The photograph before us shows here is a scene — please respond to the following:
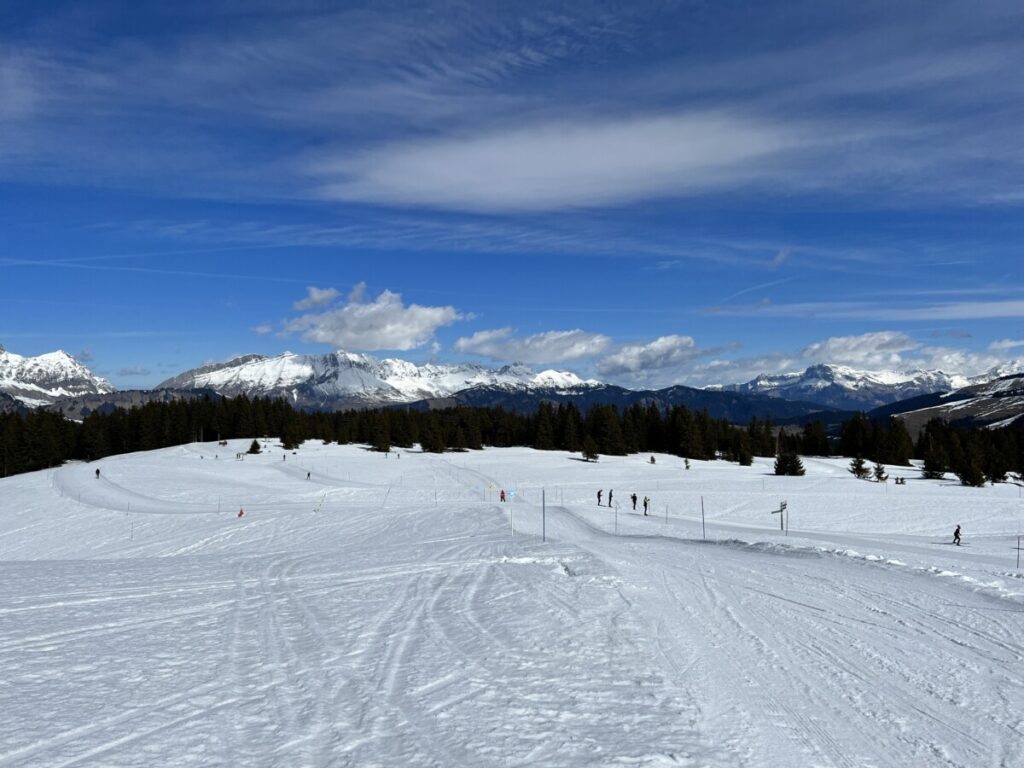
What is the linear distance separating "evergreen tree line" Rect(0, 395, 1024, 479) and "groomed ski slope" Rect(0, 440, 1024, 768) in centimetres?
7646

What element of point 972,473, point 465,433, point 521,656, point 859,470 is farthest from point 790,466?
point 521,656

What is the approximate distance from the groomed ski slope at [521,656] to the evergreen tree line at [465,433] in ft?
251

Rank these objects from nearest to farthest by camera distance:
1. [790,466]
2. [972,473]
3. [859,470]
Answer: [972,473], [790,466], [859,470]

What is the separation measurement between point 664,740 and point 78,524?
45213 mm

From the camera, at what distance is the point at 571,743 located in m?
8.42

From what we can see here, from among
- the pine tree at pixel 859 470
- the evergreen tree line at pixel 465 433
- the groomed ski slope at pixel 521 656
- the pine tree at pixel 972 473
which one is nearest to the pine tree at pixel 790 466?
the pine tree at pixel 859 470

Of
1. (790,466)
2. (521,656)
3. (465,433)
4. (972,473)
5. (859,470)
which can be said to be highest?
(465,433)

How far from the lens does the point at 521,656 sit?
1209 cm

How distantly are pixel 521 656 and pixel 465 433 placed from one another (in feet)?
355

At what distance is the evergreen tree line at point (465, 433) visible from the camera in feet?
318

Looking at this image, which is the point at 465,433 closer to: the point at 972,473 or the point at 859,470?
the point at 859,470

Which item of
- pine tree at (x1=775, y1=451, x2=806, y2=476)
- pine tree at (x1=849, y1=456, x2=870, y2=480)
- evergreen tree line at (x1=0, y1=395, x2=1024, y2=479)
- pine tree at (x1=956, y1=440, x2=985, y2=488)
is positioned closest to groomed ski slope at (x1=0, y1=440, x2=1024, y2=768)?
pine tree at (x1=956, y1=440, x2=985, y2=488)

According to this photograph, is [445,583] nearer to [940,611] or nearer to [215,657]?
[215,657]

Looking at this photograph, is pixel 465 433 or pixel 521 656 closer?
pixel 521 656
